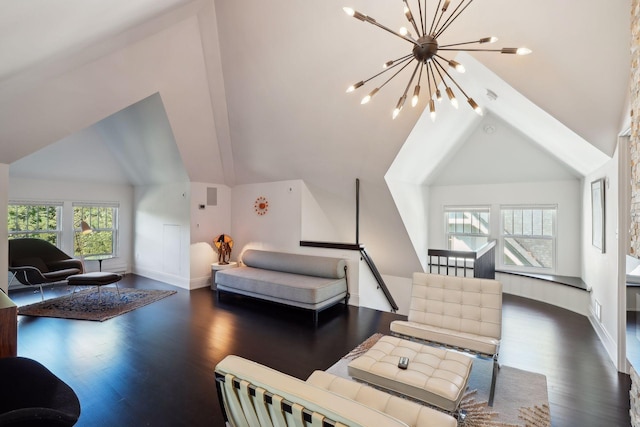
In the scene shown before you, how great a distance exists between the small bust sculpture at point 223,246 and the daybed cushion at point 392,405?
4800 millimetres

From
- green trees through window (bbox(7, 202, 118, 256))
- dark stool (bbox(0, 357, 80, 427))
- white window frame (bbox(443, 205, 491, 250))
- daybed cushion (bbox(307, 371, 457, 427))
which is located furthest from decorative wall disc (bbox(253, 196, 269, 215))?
daybed cushion (bbox(307, 371, 457, 427))

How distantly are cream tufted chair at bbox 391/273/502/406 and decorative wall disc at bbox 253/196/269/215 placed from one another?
3697mm

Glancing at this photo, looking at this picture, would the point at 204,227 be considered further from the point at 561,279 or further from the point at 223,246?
the point at 561,279

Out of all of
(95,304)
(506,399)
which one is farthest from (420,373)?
(95,304)

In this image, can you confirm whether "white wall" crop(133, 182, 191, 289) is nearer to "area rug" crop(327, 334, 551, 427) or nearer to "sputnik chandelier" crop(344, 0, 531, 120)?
"area rug" crop(327, 334, 551, 427)

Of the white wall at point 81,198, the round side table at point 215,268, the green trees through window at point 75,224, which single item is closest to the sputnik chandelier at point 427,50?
the round side table at point 215,268

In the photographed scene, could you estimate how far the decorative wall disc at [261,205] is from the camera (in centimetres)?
619

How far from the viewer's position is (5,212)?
3936 millimetres

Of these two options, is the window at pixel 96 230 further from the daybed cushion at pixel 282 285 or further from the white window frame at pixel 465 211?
the white window frame at pixel 465 211

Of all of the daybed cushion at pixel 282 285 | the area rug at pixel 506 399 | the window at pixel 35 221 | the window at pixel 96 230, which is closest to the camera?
the area rug at pixel 506 399

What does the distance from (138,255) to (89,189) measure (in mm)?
1812

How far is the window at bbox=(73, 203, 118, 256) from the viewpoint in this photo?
260 inches

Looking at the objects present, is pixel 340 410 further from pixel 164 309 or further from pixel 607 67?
pixel 164 309

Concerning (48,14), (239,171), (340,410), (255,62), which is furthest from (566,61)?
(239,171)
